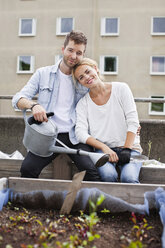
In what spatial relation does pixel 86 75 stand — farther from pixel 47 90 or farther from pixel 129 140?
pixel 129 140

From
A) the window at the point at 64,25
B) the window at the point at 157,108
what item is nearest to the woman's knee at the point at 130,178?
the window at the point at 157,108

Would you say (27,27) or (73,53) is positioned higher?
(27,27)

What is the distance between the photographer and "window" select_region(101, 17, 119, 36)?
533 inches

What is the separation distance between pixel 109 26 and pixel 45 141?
12.9 metres

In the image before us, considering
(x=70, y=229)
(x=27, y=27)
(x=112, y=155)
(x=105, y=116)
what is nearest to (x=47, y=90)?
(x=105, y=116)

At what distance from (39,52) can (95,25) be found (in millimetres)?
2960

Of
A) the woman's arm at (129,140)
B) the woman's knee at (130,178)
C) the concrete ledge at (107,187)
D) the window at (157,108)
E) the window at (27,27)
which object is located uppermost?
the window at (27,27)

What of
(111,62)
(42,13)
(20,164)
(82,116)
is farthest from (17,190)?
(42,13)

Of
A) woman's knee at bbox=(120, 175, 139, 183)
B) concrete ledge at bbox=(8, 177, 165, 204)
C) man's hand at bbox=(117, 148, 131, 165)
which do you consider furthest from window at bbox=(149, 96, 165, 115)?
concrete ledge at bbox=(8, 177, 165, 204)

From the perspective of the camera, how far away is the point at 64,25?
1376 cm

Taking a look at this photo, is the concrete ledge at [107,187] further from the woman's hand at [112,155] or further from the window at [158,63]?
the window at [158,63]

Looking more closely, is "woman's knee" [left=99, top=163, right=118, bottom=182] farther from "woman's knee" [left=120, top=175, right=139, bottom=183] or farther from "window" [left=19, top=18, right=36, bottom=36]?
"window" [left=19, top=18, right=36, bottom=36]

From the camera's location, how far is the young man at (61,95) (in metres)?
2.02

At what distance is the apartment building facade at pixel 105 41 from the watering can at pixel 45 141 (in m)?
11.4
